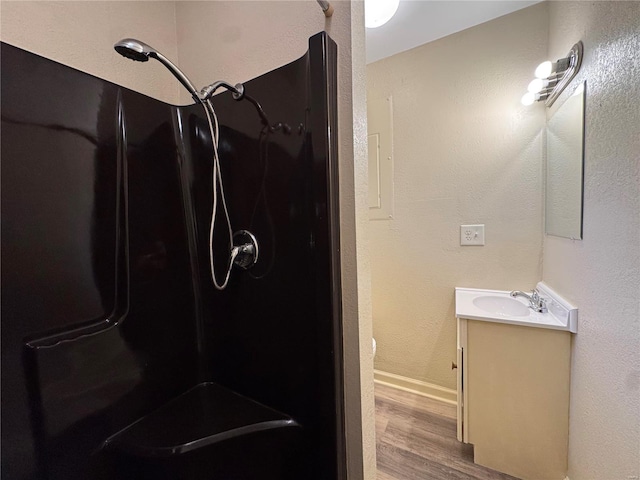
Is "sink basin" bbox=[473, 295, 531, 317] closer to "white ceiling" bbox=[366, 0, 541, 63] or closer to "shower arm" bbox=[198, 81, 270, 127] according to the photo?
"shower arm" bbox=[198, 81, 270, 127]

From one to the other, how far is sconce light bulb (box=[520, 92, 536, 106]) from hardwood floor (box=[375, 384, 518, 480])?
2067 mm

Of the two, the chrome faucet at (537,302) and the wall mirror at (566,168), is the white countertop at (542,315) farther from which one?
the wall mirror at (566,168)

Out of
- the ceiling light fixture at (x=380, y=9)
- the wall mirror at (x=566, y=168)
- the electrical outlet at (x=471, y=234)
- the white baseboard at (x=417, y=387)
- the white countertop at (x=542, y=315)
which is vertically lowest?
the white baseboard at (x=417, y=387)

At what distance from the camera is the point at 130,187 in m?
0.91

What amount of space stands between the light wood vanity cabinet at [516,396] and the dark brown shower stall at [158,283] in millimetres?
971

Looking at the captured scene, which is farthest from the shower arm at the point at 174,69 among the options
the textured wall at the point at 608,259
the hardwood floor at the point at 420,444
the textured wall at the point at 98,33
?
the hardwood floor at the point at 420,444

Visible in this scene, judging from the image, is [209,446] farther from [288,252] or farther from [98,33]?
[98,33]

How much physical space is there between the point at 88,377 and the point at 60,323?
197 millimetres

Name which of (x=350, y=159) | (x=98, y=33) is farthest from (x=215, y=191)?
(x=98, y=33)

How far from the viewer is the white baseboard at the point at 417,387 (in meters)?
1.83

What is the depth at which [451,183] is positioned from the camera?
70.1 inches

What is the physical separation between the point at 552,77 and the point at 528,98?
192 mm

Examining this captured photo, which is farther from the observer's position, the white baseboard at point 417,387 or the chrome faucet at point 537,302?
the white baseboard at point 417,387

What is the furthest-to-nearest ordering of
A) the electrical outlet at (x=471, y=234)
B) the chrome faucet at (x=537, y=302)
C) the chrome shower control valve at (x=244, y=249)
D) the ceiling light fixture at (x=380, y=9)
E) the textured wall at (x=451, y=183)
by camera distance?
the electrical outlet at (x=471, y=234)
the textured wall at (x=451, y=183)
the chrome faucet at (x=537, y=302)
the ceiling light fixture at (x=380, y=9)
the chrome shower control valve at (x=244, y=249)
